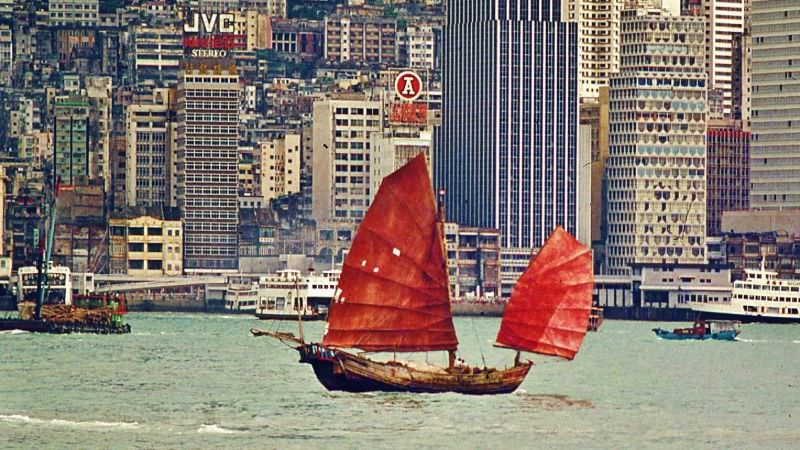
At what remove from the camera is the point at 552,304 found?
125500 millimetres

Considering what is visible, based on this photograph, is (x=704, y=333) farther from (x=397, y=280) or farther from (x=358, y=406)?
(x=358, y=406)

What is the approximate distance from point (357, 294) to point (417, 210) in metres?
4.25

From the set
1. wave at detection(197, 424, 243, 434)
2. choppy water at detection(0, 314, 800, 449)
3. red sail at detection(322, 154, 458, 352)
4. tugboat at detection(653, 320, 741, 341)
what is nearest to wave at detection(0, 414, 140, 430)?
choppy water at detection(0, 314, 800, 449)

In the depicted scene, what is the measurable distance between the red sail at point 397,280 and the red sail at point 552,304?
5.73 metres

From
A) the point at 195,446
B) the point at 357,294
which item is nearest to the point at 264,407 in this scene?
the point at 357,294

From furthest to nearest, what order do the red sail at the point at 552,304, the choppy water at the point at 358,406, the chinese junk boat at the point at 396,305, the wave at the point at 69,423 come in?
the red sail at the point at 552,304
the chinese junk boat at the point at 396,305
the wave at the point at 69,423
the choppy water at the point at 358,406

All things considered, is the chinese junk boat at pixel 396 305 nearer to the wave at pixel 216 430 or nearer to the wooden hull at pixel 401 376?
the wooden hull at pixel 401 376

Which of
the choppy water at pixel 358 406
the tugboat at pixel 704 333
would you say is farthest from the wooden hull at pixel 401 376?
the tugboat at pixel 704 333

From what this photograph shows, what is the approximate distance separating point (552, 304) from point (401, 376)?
11.9m

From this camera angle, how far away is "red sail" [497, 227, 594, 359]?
124 metres

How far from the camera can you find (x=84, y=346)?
529 ft

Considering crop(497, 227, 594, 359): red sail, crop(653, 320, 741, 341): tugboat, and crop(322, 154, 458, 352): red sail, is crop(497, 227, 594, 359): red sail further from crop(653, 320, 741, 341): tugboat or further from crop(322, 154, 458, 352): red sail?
crop(653, 320, 741, 341): tugboat

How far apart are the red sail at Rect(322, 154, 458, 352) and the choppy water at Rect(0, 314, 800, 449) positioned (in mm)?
2831

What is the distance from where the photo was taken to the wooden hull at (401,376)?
11581cm
